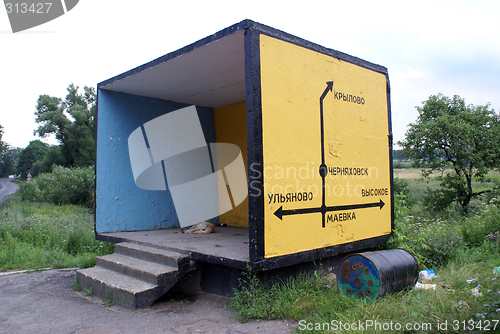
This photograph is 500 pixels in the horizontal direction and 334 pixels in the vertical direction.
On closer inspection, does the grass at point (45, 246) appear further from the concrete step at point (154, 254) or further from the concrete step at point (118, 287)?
the concrete step at point (118, 287)

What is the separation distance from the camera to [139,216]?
6754 mm

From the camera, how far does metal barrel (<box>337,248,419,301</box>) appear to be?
373 cm

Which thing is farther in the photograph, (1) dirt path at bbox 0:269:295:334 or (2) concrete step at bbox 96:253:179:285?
(2) concrete step at bbox 96:253:179:285

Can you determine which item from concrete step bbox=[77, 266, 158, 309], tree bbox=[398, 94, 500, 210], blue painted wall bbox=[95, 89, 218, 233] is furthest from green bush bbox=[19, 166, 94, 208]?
tree bbox=[398, 94, 500, 210]

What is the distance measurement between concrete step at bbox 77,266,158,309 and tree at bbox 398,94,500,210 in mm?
9638

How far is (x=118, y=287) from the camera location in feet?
13.6

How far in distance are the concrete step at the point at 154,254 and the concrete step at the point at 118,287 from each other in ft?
1.23

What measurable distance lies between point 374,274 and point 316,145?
5.27ft

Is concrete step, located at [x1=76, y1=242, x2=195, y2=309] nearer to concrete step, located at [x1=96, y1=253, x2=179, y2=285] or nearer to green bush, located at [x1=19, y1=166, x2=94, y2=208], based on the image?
concrete step, located at [x1=96, y1=253, x2=179, y2=285]

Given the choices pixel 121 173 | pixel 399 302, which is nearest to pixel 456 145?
pixel 399 302

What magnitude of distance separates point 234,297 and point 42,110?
119ft

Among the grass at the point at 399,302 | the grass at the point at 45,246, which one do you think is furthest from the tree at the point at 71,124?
the grass at the point at 399,302

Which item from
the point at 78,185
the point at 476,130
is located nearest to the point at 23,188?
the point at 78,185

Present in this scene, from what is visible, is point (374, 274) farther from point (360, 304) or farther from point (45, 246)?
point (45, 246)
